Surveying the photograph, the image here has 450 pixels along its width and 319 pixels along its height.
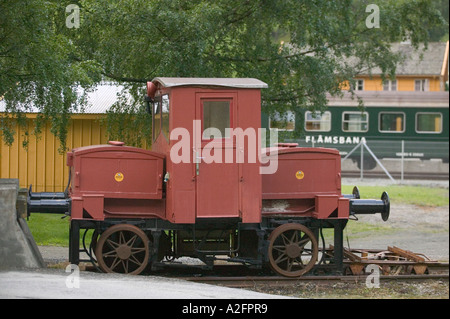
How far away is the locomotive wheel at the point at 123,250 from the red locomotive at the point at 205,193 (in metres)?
0.02

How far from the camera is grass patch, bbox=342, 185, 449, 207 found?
23.8m

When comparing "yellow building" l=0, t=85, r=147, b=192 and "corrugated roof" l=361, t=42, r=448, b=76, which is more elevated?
"corrugated roof" l=361, t=42, r=448, b=76

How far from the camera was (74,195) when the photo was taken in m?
11.3

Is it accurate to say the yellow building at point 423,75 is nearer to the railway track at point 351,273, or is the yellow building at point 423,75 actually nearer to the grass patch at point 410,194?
the grass patch at point 410,194

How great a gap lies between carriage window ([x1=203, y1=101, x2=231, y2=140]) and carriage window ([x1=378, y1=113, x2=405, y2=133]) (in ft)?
82.4

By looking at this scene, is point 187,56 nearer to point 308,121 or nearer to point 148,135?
point 148,135

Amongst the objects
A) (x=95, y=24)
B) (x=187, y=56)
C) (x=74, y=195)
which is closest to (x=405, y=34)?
(x=187, y=56)

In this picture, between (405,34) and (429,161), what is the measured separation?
604 inches

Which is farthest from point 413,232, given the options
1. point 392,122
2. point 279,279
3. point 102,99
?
point 392,122

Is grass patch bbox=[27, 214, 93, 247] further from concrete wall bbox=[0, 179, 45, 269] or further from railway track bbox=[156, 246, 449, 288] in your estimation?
concrete wall bbox=[0, 179, 45, 269]

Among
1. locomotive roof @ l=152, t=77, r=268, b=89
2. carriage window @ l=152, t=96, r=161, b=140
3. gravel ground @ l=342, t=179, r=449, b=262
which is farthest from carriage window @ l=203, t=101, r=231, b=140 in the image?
gravel ground @ l=342, t=179, r=449, b=262
